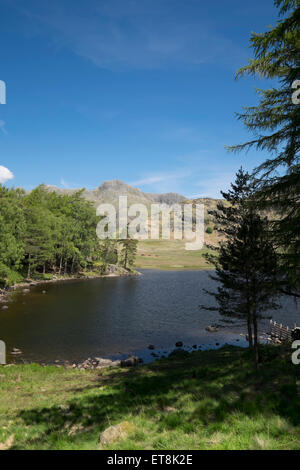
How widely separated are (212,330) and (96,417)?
2598 centimetres

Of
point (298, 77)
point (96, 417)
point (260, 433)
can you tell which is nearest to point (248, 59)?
point (298, 77)

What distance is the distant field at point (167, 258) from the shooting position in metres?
133

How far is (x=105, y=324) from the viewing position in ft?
115

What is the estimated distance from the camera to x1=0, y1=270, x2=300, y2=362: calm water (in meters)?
26.6

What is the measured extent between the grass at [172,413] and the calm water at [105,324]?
9.90m

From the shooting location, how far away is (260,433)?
6227 mm

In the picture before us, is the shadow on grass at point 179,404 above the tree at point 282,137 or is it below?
below

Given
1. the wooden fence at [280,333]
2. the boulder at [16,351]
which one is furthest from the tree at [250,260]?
the boulder at [16,351]

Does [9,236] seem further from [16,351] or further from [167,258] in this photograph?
[167,258]

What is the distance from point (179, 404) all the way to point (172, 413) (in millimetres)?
889

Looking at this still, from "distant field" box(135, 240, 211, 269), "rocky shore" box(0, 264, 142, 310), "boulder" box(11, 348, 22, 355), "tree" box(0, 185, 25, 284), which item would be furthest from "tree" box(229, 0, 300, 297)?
"distant field" box(135, 240, 211, 269)

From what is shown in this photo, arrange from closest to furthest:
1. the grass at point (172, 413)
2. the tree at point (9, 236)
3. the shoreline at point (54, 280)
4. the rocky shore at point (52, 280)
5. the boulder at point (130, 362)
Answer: the grass at point (172, 413), the boulder at point (130, 362), the rocky shore at point (52, 280), the tree at point (9, 236), the shoreline at point (54, 280)

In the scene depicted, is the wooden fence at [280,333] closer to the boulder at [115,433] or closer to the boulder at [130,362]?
the boulder at [130,362]
